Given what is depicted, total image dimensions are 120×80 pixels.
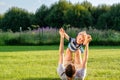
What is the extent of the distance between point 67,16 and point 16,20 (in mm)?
10556

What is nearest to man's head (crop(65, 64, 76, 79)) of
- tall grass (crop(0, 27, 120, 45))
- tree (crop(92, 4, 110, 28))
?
tall grass (crop(0, 27, 120, 45))

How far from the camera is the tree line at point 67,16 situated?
49.8 m

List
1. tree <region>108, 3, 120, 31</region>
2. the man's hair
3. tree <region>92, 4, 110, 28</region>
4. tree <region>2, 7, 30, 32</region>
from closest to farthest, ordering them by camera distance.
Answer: the man's hair → tree <region>108, 3, 120, 31</region> → tree <region>92, 4, 110, 28</region> → tree <region>2, 7, 30, 32</region>

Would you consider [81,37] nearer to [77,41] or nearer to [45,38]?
[77,41]

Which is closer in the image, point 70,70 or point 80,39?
point 70,70

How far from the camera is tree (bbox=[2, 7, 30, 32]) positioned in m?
57.6

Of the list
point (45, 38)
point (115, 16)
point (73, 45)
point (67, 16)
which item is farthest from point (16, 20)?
point (73, 45)

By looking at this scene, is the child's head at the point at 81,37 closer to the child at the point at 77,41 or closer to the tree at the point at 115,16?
the child at the point at 77,41

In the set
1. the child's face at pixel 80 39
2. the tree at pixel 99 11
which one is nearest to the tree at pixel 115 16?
the tree at pixel 99 11

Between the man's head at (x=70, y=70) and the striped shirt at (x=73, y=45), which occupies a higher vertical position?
the striped shirt at (x=73, y=45)

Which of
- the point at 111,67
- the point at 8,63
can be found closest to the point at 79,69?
the point at 111,67

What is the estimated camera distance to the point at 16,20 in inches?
2323

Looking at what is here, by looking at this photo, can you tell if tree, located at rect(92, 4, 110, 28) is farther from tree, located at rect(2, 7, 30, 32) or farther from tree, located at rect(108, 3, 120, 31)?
tree, located at rect(2, 7, 30, 32)

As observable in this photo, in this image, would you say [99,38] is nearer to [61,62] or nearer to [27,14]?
[61,62]
